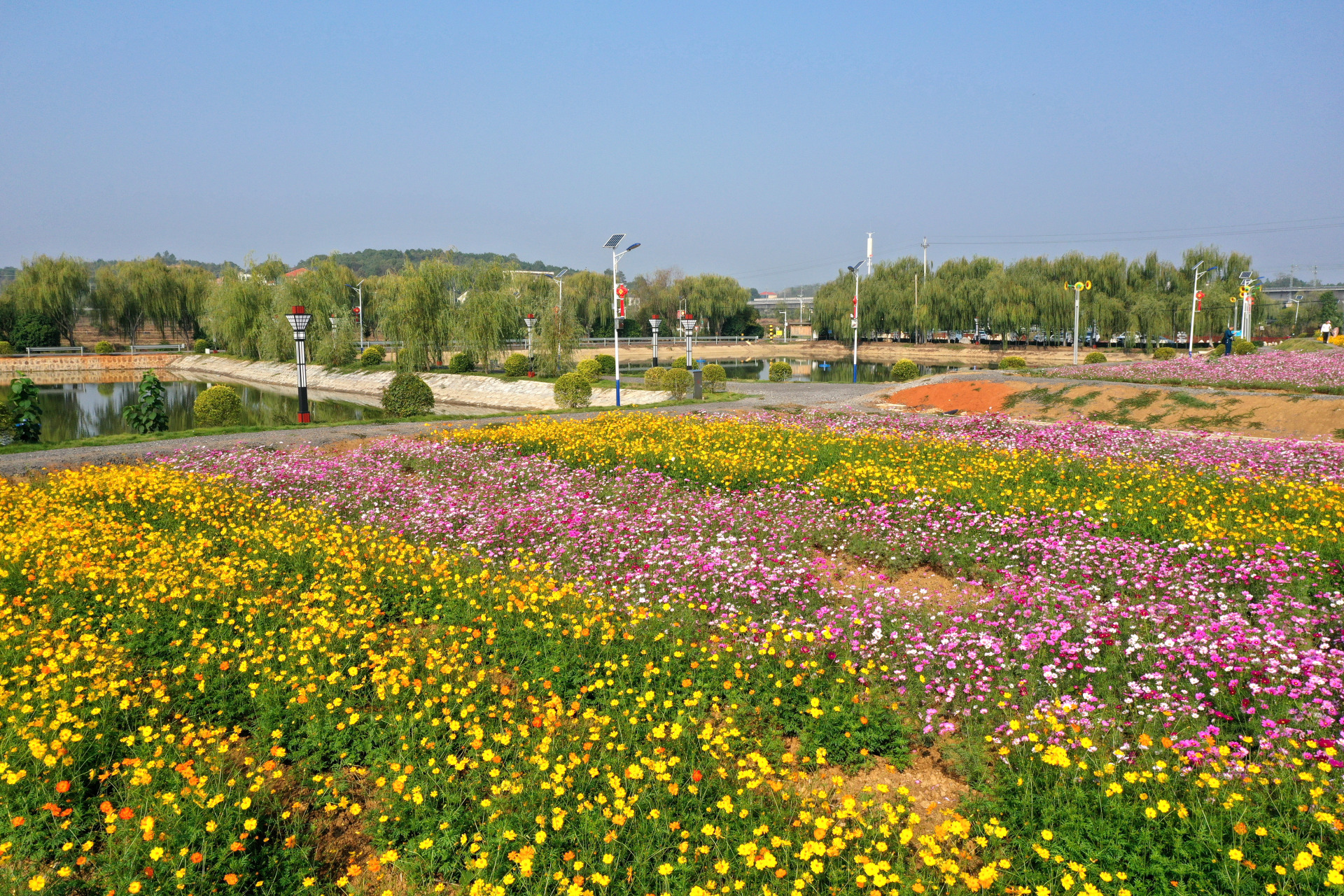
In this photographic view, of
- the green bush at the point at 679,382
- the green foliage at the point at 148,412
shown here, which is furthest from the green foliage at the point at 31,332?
the green bush at the point at 679,382

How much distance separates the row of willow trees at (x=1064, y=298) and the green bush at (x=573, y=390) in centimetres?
4086

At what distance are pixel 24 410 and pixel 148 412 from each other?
231cm

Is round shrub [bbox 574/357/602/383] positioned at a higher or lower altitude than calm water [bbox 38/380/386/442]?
higher

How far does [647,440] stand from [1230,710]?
980 centimetres

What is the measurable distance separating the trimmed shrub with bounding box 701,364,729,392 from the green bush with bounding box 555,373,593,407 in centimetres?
492

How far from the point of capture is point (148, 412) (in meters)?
19.3

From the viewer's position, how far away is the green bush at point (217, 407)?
22.2 meters

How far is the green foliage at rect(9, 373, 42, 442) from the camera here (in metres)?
17.6

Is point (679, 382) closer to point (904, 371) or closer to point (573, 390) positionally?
point (573, 390)

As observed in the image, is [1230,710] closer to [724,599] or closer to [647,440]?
[724,599]

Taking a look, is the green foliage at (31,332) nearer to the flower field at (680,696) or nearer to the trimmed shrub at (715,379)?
the trimmed shrub at (715,379)

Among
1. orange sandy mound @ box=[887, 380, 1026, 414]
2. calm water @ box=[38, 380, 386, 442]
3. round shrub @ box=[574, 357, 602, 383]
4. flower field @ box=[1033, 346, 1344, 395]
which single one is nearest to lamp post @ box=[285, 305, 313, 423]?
calm water @ box=[38, 380, 386, 442]

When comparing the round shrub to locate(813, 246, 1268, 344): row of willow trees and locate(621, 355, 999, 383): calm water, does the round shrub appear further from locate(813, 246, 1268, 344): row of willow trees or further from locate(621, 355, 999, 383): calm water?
locate(813, 246, 1268, 344): row of willow trees

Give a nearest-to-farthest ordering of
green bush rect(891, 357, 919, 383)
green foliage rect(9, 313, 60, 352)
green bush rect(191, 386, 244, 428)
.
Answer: green bush rect(191, 386, 244, 428)
green bush rect(891, 357, 919, 383)
green foliage rect(9, 313, 60, 352)
